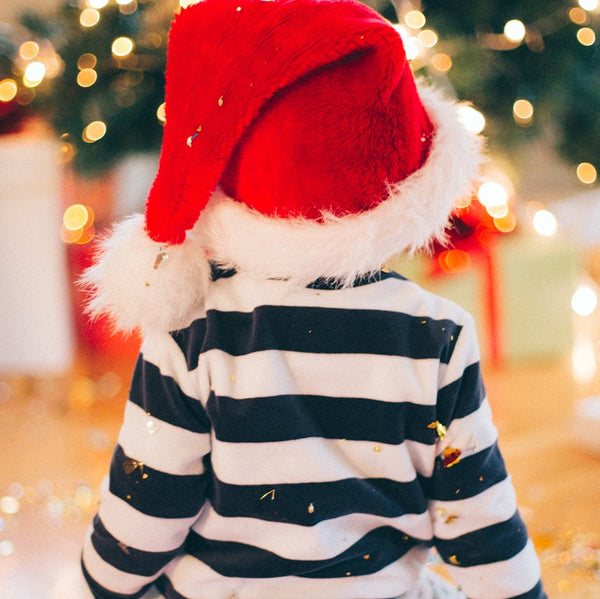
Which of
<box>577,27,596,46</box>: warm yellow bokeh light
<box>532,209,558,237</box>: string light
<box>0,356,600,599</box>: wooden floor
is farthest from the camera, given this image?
<box>532,209,558,237</box>: string light

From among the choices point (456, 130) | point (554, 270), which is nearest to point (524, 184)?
point (554, 270)

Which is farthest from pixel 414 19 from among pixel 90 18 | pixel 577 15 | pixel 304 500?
pixel 304 500

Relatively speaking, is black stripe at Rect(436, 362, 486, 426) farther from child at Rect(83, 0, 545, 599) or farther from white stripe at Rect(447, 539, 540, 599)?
white stripe at Rect(447, 539, 540, 599)

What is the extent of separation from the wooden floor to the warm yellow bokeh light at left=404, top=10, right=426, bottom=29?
77 cm

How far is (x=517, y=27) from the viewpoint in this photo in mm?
1271

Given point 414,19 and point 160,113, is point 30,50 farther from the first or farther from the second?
point 414,19

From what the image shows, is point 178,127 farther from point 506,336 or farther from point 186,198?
point 506,336

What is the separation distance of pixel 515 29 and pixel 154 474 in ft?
3.69

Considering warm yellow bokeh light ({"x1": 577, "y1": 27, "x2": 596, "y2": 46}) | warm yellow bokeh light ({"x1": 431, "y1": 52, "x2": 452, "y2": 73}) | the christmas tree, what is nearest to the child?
warm yellow bokeh light ({"x1": 431, "y1": 52, "x2": 452, "y2": 73})

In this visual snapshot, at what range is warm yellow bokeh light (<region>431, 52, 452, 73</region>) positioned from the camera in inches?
47.6

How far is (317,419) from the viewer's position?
0.51 metres

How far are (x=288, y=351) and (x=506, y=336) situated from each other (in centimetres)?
131

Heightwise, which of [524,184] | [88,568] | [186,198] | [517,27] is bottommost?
[524,184]

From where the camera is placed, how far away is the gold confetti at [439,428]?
20.2 inches
